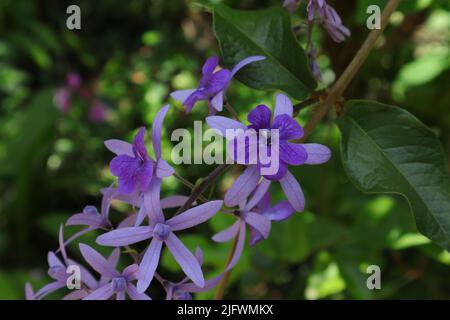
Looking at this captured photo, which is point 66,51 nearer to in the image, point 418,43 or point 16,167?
point 16,167


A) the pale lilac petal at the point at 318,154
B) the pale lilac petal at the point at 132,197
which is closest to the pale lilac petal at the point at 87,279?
the pale lilac petal at the point at 132,197

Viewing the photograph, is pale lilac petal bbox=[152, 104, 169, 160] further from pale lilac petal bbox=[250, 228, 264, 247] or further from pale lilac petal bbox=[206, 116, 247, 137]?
pale lilac petal bbox=[250, 228, 264, 247]

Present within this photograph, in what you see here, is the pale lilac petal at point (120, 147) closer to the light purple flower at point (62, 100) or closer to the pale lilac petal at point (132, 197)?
the pale lilac petal at point (132, 197)

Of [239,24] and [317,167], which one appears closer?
[239,24]

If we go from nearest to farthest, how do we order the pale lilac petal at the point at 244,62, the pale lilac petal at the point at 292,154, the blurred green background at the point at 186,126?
1. the pale lilac petal at the point at 292,154
2. the pale lilac petal at the point at 244,62
3. the blurred green background at the point at 186,126

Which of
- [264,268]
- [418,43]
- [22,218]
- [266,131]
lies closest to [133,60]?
[22,218]

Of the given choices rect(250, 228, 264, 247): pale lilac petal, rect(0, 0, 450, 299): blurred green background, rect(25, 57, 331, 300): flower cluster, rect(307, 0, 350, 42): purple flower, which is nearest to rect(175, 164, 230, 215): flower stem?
rect(25, 57, 331, 300): flower cluster

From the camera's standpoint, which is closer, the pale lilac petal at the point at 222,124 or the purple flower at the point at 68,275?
the pale lilac petal at the point at 222,124

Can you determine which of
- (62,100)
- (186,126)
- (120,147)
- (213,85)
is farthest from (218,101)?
(62,100)
